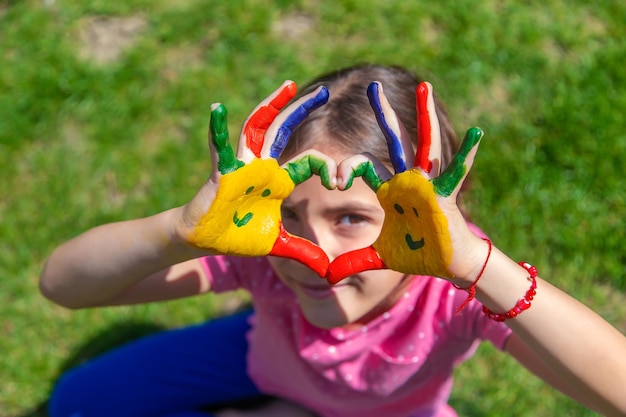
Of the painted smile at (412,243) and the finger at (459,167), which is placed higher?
the finger at (459,167)

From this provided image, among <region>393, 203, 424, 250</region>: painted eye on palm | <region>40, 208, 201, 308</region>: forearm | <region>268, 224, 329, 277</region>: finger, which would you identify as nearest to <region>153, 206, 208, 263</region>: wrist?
<region>40, 208, 201, 308</region>: forearm

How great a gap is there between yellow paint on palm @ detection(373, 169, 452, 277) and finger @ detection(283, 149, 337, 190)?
11 centimetres

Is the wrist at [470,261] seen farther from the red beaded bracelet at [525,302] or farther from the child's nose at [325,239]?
the child's nose at [325,239]

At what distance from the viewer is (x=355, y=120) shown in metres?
1.65

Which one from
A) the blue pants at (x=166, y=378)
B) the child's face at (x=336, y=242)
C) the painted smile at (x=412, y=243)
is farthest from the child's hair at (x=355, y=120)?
the blue pants at (x=166, y=378)

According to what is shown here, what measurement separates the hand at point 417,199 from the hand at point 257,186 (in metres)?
0.09

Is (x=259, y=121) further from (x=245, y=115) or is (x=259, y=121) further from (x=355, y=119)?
(x=245, y=115)

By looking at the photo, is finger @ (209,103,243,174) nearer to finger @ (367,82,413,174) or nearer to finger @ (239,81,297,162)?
finger @ (239,81,297,162)

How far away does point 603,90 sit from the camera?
313 centimetres

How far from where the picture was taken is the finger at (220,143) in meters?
1.24

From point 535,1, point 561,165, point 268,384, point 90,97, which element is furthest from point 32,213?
point 535,1

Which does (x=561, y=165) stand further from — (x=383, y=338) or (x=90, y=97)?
(x=90, y=97)

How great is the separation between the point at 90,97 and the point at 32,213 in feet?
1.95

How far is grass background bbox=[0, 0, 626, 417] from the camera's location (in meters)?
2.86
